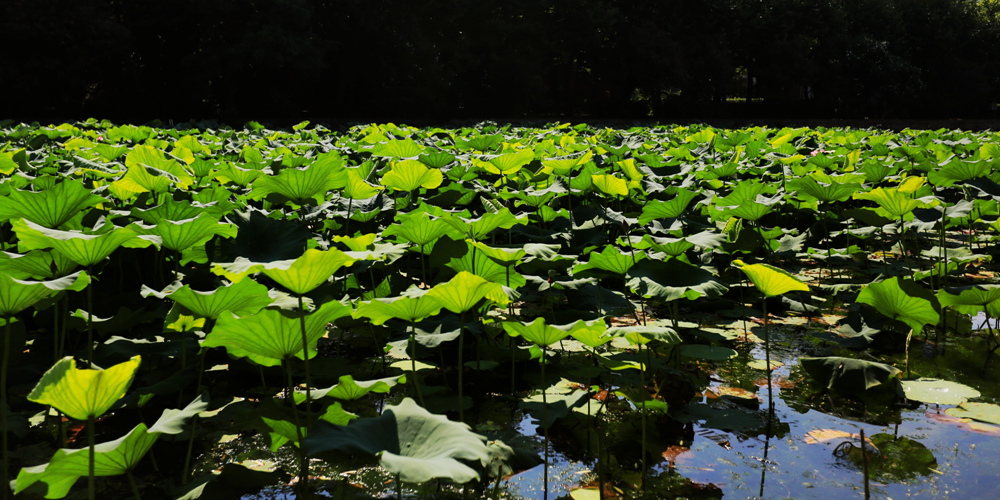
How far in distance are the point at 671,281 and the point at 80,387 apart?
165 centimetres

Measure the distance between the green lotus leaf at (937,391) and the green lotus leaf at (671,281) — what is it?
69 centimetres

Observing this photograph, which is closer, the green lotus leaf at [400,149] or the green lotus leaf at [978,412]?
→ the green lotus leaf at [978,412]

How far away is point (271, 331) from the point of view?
5.04ft

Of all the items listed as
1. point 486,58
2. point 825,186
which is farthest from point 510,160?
point 486,58

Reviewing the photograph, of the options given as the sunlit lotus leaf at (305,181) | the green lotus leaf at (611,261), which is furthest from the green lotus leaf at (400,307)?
the sunlit lotus leaf at (305,181)

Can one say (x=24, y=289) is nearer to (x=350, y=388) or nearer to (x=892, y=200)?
(x=350, y=388)

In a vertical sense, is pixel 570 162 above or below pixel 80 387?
above

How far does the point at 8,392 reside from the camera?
2.16 meters

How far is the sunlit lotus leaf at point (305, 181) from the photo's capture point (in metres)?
2.49

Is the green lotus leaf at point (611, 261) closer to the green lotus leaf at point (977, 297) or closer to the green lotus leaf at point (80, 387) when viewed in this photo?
the green lotus leaf at point (977, 297)

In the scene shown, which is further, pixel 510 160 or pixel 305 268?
pixel 510 160

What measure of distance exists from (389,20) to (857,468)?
24782mm

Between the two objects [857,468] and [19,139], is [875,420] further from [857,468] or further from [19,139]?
[19,139]

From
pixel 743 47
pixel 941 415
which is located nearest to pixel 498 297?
pixel 941 415
